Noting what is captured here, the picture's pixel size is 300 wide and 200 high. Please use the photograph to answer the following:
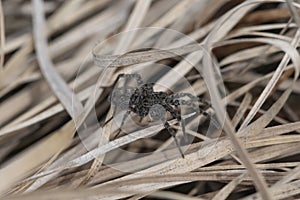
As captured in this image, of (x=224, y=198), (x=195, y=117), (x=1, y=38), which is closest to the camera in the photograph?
(x=224, y=198)

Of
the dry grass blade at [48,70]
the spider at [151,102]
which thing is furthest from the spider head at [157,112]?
the dry grass blade at [48,70]

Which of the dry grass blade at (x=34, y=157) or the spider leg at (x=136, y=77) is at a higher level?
the spider leg at (x=136, y=77)

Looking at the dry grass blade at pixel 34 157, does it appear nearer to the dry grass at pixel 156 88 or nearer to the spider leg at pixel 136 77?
the dry grass at pixel 156 88

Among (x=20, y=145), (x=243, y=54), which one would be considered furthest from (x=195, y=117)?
(x=20, y=145)

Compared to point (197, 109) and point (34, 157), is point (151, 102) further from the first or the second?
point (34, 157)

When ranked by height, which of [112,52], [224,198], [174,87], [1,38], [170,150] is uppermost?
[1,38]

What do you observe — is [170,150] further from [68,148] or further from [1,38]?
[1,38]

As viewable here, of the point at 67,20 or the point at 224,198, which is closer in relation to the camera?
the point at 224,198

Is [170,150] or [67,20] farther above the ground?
[67,20]
